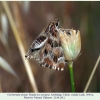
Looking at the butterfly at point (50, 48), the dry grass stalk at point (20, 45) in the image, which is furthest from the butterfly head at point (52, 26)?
the dry grass stalk at point (20, 45)

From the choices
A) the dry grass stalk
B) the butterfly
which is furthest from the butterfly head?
the dry grass stalk

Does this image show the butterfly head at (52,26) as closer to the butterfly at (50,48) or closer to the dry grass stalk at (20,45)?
the butterfly at (50,48)

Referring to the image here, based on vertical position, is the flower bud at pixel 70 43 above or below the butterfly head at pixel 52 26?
below

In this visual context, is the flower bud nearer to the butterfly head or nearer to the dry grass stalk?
the butterfly head

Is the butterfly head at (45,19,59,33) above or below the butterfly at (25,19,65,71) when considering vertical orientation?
above

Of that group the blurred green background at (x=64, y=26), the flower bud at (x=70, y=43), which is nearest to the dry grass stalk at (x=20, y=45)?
the blurred green background at (x=64, y=26)
